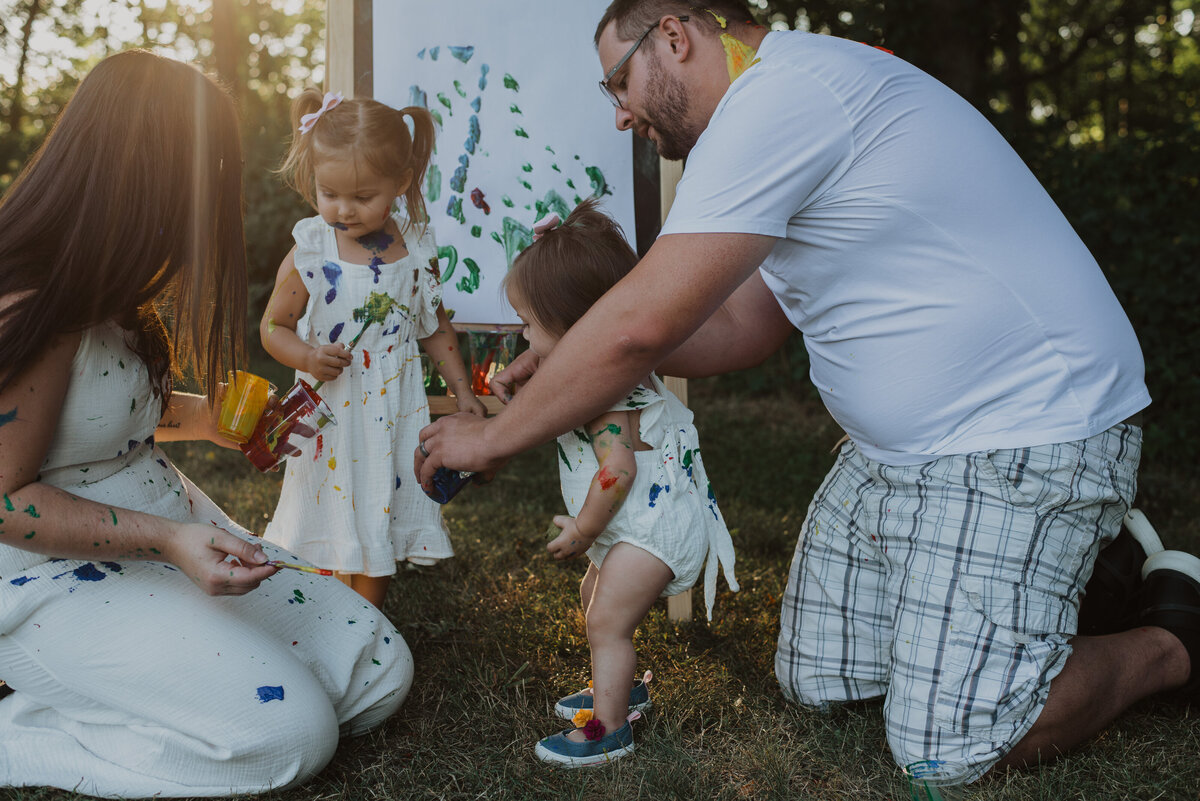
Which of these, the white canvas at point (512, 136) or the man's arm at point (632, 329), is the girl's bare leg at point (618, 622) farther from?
the white canvas at point (512, 136)

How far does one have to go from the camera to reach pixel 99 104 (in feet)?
5.05

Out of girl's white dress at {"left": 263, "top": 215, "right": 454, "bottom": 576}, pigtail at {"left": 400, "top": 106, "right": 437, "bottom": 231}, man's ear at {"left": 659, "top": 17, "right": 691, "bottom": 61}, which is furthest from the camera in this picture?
pigtail at {"left": 400, "top": 106, "right": 437, "bottom": 231}

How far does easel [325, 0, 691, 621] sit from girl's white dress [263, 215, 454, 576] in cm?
26

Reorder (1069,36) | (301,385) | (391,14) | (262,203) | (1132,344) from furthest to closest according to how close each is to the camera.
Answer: (1069,36), (262,203), (391,14), (301,385), (1132,344)

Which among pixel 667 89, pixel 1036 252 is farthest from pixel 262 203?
pixel 1036 252

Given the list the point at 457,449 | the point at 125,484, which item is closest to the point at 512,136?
the point at 457,449

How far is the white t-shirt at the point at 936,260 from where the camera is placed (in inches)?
66.2

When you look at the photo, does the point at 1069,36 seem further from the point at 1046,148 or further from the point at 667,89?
the point at 667,89

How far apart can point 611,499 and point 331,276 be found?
0.97 meters

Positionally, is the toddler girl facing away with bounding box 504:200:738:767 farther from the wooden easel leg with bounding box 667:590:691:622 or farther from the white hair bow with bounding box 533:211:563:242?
the wooden easel leg with bounding box 667:590:691:622

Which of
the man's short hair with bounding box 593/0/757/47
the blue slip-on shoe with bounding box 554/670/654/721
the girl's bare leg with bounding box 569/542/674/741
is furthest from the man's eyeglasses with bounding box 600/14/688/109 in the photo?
the blue slip-on shoe with bounding box 554/670/654/721

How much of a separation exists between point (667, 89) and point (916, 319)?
0.64 metres

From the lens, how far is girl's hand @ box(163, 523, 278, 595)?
4.92 feet

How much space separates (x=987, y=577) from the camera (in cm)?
172
